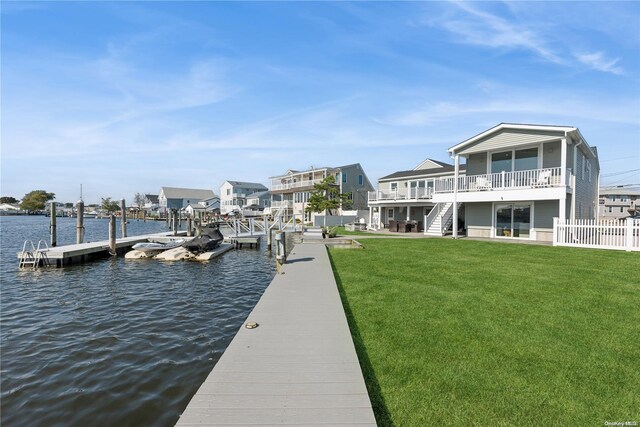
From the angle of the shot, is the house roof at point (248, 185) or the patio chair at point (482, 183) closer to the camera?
the patio chair at point (482, 183)

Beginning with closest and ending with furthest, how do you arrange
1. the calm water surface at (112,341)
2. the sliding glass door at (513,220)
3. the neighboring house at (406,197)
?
the calm water surface at (112,341)
the sliding glass door at (513,220)
the neighboring house at (406,197)

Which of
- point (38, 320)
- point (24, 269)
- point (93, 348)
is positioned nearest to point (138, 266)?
point (24, 269)

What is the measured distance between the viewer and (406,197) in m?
27.9

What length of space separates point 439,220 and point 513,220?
5022 mm

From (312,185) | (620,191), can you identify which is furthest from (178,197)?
(620,191)

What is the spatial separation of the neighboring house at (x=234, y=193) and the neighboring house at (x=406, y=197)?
44.1 meters

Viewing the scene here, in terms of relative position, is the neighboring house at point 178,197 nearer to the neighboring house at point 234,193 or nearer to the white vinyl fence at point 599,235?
the neighboring house at point 234,193

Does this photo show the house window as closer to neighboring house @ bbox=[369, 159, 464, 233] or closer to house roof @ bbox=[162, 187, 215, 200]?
neighboring house @ bbox=[369, 159, 464, 233]

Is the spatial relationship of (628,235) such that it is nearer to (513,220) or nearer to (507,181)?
(513,220)

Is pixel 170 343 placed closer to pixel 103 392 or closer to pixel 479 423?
pixel 103 392

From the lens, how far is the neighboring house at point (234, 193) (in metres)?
72.3

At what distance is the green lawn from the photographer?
3551mm

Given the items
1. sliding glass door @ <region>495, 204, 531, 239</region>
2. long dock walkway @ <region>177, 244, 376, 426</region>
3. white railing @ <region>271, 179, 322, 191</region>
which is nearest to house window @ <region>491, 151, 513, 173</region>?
sliding glass door @ <region>495, 204, 531, 239</region>

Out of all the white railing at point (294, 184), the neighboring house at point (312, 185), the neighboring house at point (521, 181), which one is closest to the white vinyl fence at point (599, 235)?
the neighboring house at point (521, 181)
